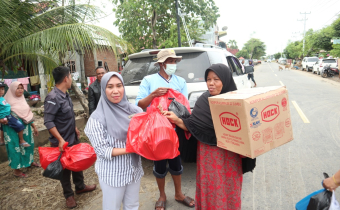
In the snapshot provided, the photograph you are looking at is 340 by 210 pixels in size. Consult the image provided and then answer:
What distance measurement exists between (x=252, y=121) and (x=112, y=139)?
3.57 feet

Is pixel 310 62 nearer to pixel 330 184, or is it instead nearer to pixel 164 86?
pixel 164 86

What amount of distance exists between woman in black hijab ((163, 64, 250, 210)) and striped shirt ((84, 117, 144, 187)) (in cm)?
55

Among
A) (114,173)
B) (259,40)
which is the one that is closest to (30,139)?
(114,173)

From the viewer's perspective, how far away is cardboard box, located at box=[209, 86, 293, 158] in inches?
58.5

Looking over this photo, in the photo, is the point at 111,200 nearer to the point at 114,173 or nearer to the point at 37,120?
the point at 114,173

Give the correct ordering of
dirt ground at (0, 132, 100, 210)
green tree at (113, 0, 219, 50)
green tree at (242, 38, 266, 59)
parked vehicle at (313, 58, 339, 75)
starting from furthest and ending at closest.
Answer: green tree at (242, 38, 266, 59) < parked vehicle at (313, 58, 339, 75) < green tree at (113, 0, 219, 50) < dirt ground at (0, 132, 100, 210)

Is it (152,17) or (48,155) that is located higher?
(152,17)

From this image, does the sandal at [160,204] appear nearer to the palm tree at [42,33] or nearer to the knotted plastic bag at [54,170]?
the knotted plastic bag at [54,170]

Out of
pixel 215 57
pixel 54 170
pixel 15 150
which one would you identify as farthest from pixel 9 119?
pixel 215 57

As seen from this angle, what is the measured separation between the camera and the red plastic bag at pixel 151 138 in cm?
161

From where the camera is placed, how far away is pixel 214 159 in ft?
6.28

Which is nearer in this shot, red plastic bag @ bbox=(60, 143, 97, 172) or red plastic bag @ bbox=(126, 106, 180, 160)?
red plastic bag @ bbox=(126, 106, 180, 160)

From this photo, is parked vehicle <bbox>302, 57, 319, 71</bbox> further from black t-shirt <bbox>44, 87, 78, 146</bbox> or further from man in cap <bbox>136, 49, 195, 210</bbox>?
black t-shirt <bbox>44, 87, 78, 146</bbox>

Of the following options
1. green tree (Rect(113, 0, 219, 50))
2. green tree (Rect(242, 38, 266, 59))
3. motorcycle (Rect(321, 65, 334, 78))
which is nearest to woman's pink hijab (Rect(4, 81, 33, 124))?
green tree (Rect(113, 0, 219, 50))
